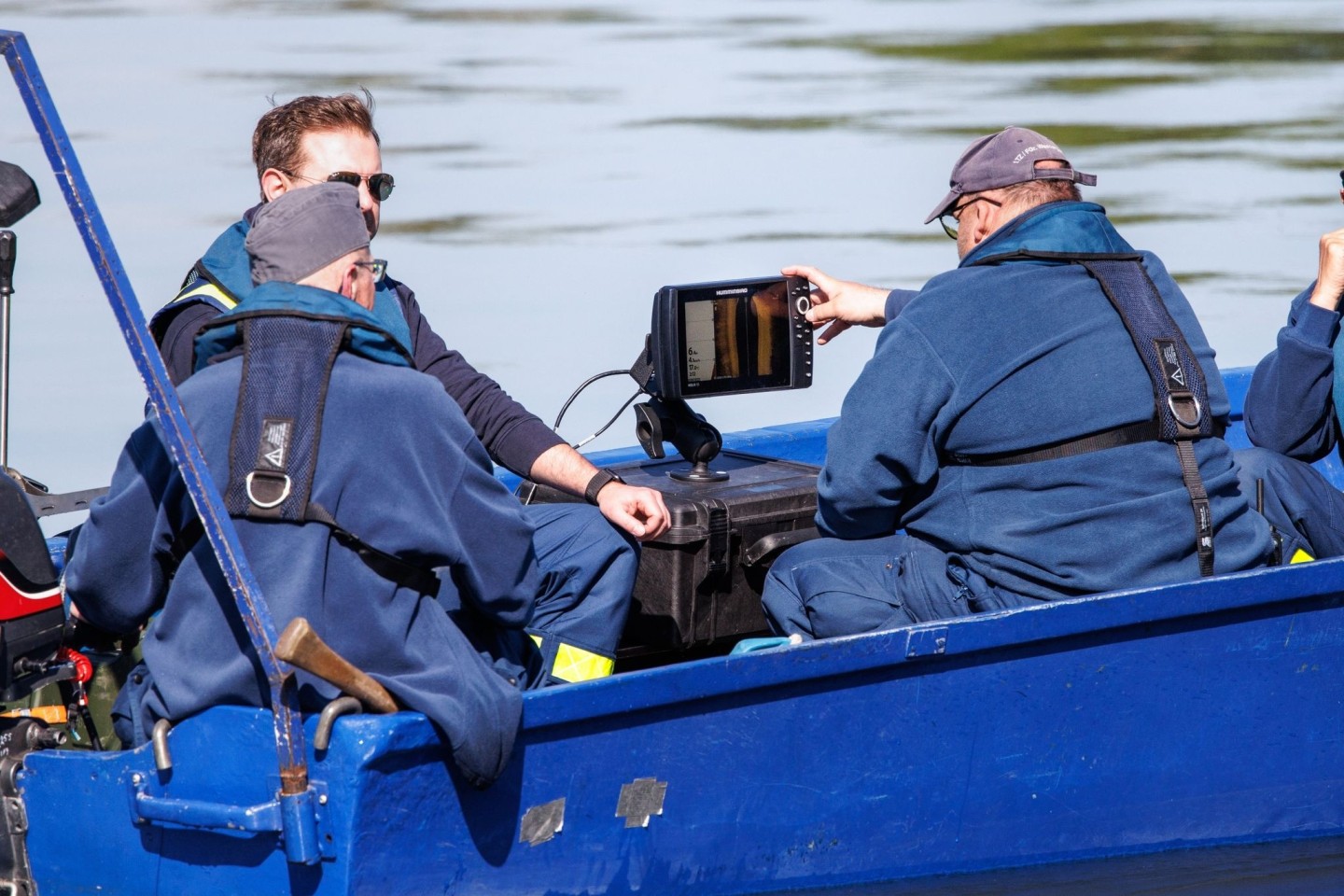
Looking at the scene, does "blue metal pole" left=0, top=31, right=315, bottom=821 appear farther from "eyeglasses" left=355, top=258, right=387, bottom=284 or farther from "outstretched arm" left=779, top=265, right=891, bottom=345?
"outstretched arm" left=779, top=265, right=891, bottom=345

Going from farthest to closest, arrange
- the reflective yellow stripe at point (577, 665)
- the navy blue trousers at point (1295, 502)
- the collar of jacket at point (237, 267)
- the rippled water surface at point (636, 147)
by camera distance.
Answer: the rippled water surface at point (636, 147), the navy blue trousers at point (1295, 502), the reflective yellow stripe at point (577, 665), the collar of jacket at point (237, 267)

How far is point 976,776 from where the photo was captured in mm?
3797

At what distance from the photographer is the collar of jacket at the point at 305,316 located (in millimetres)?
3115

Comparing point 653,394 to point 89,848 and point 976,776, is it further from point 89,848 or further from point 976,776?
point 89,848

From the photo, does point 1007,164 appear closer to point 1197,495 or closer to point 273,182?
point 1197,495

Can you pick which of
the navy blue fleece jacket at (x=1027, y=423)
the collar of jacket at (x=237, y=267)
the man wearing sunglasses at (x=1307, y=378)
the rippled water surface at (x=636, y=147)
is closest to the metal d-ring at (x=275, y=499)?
the collar of jacket at (x=237, y=267)

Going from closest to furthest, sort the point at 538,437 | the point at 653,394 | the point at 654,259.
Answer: the point at 538,437, the point at 653,394, the point at 654,259

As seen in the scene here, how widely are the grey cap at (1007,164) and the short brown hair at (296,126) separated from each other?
3.89ft

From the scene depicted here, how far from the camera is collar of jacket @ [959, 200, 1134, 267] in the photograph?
3.84m

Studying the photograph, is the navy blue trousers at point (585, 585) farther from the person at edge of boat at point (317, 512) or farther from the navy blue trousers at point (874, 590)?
the person at edge of boat at point (317, 512)

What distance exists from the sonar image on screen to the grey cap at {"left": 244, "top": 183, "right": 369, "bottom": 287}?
43.3 inches

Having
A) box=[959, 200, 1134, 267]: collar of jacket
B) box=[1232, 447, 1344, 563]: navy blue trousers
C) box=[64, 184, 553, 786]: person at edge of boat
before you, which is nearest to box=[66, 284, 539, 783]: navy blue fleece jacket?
box=[64, 184, 553, 786]: person at edge of boat

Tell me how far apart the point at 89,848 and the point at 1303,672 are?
230 cm

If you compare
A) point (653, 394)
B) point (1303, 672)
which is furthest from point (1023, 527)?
point (653, 394)
